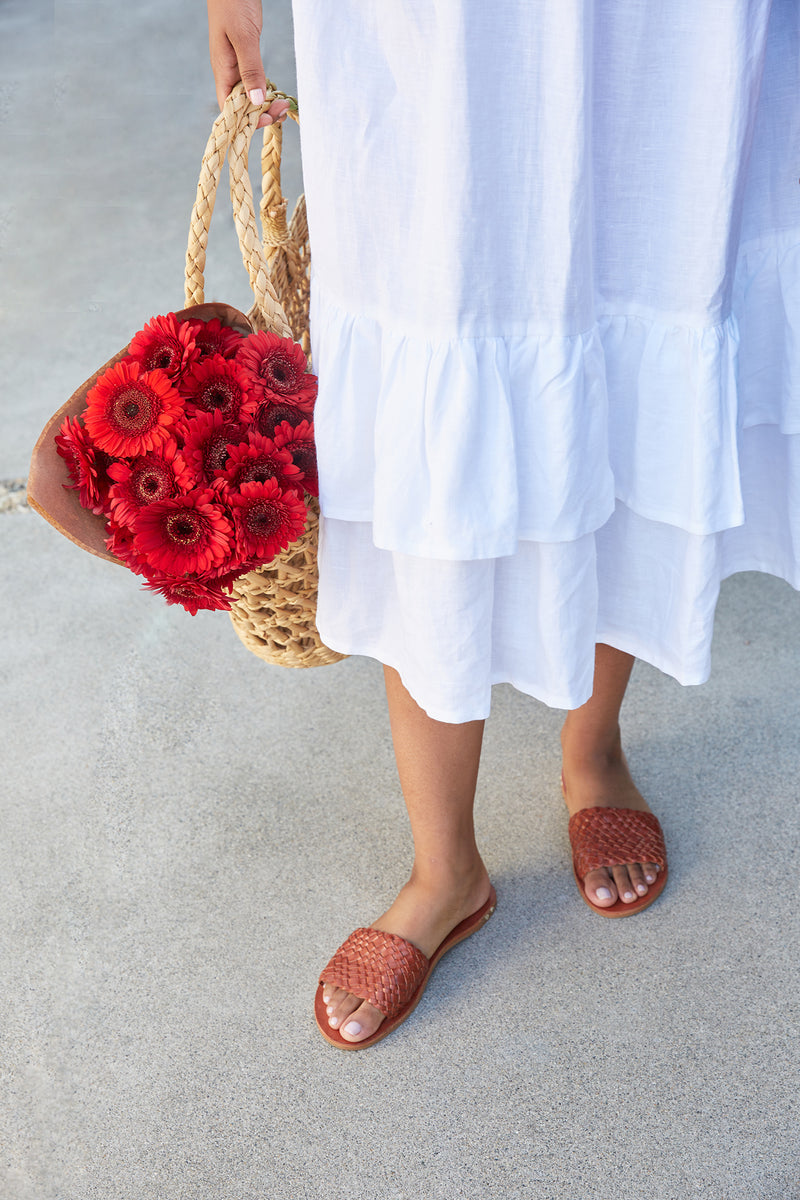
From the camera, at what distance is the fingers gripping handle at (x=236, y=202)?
802 millimetres

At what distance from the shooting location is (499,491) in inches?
27.1

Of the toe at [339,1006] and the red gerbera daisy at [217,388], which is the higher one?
the red gerbera daisy at [217,388]

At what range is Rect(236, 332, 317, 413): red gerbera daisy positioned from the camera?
0.74 meters

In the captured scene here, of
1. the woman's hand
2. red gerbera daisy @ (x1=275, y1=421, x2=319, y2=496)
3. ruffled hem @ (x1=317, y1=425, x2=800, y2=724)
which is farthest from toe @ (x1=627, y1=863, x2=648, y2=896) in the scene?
the woman's hand

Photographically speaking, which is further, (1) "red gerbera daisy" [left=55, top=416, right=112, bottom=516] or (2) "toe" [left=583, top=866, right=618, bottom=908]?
(2) "toe" [left=583, top=866, right=618, bottom=908]

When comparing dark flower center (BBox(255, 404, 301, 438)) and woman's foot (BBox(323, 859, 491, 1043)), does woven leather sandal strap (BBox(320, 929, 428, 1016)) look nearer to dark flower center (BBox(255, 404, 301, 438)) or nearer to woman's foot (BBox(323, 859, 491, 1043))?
woman's foot (BBox(323, 859, 491, 1043))

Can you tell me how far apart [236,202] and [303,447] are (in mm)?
249

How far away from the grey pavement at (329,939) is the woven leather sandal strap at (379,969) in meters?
0.04

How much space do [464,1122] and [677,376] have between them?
0.66 metres

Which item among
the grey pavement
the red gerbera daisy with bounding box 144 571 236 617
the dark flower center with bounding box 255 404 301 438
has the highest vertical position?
the dark flower center with bounding box 255 404 301 438

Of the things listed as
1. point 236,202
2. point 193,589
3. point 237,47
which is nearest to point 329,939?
point 193,589

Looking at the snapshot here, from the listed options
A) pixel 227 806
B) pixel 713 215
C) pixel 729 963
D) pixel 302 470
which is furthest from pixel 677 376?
pixel 227 806

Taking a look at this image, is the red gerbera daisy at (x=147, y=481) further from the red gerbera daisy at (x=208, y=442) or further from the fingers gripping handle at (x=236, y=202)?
the fingers gripping handle at (x=236, y=202)

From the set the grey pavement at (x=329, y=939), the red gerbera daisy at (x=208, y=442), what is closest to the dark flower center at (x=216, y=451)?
the red gerbera daisy at (x=208, y=442)
